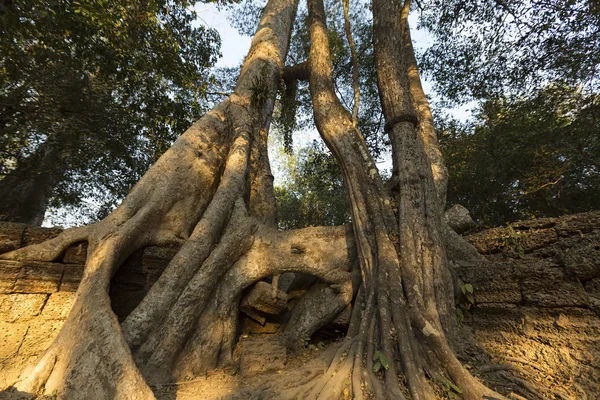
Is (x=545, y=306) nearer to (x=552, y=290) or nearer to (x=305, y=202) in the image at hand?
(x=552, y=290)

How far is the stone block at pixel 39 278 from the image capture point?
9.05 feet

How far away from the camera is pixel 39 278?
9.27ft

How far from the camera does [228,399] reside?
2271 mm

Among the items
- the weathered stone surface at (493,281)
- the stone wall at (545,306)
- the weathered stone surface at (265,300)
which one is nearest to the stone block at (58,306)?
the weathered stone surface at (265,300)

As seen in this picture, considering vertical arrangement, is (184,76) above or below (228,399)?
above

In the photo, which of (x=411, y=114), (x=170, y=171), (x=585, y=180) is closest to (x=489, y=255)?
(x=411, y=114)

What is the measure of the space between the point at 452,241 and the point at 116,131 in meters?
6.20

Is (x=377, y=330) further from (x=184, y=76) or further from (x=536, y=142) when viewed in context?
(x=536, y=142)

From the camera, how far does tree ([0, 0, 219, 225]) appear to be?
405 cm

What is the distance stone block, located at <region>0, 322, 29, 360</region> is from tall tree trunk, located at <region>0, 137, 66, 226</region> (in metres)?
3.61

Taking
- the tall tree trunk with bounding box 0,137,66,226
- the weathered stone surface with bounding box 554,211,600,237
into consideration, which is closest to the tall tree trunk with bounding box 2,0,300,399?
the weathered stone surface with bounding box 554,211,600,237

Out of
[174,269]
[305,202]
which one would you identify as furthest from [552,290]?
[305,202]

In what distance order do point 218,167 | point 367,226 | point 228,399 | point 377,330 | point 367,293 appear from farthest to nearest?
point 218,167 → point 367,226 → point 367,293 → point 377,330 → point 228,399

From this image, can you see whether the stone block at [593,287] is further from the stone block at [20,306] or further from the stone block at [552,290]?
the stone block at [20,306]
